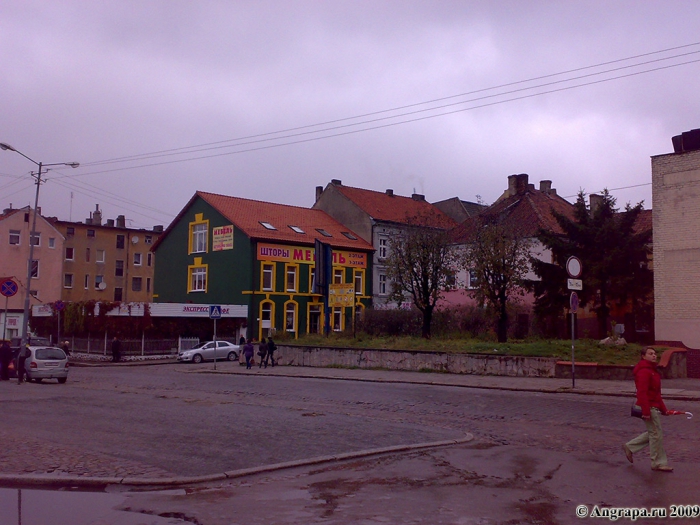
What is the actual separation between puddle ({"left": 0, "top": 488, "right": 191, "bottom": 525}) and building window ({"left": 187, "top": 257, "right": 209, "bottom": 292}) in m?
48.0

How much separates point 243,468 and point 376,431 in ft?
13.7

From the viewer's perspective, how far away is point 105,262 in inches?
2982

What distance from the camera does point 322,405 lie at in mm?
18828

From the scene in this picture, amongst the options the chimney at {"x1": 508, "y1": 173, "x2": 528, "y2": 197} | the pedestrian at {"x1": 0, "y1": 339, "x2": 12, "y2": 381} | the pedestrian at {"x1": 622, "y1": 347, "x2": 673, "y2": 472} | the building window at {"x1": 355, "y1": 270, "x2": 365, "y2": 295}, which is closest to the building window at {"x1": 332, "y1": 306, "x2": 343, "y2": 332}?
the building window at {"x1": 355, "y1": 270, "x2": 365, "y2": 295}

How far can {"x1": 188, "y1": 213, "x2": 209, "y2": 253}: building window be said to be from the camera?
56688 mm

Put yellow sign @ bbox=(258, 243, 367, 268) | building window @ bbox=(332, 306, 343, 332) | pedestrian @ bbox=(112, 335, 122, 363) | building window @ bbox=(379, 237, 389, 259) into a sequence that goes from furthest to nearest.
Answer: building window @ bbox=(379, 237, 389, 259) < building window @ bbox=(332, 306, 343, 332) < yellow sign @ bbox=(258, 243, 367, 268) < pedestrian @ bbox=(112, 335, 122, 363)

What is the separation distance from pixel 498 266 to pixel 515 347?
14.8 feet

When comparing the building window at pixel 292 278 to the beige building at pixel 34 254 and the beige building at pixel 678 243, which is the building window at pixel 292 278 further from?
the beige building at pixel 678 243

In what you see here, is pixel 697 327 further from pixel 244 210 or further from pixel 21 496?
pixel 244 210

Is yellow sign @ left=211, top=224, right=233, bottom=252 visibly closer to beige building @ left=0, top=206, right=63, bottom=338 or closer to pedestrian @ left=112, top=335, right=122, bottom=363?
pedestrian @ left=112, top=335, right=122, bottom=363

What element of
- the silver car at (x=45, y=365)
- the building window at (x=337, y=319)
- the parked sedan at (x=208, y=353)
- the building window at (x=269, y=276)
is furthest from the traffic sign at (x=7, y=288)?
the building window at (x=337, y=319)

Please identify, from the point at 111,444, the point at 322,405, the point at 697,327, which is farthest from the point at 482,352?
the point at 111,444

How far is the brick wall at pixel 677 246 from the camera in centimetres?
2789

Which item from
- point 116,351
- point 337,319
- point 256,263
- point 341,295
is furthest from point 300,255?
point 341,295
